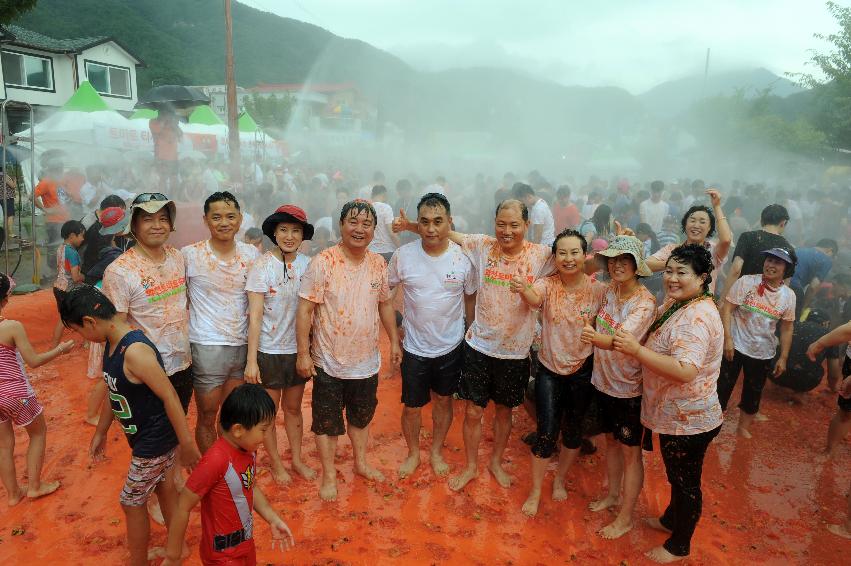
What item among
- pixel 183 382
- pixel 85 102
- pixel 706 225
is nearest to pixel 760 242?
pixel 706 225

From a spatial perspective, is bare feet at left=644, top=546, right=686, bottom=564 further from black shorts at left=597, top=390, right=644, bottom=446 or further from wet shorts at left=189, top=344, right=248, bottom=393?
wet shorts at left=189, top=344, right=248, bottom=393

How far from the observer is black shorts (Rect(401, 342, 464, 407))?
3.90m

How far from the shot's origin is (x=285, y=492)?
152 inches

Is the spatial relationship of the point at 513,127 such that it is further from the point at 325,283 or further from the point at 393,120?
the point at 325,283

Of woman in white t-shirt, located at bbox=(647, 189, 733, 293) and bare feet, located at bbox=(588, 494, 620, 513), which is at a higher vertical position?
woman in white t-shirt, located at bbox=(647, 189, 733, 293)

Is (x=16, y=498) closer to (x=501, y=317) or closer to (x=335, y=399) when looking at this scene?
(x=335, y=399)

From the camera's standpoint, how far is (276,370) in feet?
12.3

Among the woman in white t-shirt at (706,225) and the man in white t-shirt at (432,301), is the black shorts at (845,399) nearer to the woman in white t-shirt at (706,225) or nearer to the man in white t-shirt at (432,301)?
the woman in white t-shirt at (706,225)

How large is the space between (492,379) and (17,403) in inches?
126

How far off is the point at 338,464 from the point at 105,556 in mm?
1660

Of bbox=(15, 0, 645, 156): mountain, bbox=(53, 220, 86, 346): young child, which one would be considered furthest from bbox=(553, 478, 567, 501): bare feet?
bbox=(15, 0, 645, 156): mountain

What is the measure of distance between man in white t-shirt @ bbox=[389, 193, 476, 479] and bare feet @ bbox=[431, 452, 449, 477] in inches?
18.7

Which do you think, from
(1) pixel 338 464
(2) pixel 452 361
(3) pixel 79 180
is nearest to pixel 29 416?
(1) pixel 338 464

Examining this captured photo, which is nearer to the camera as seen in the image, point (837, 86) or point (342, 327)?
point (342, 327)
